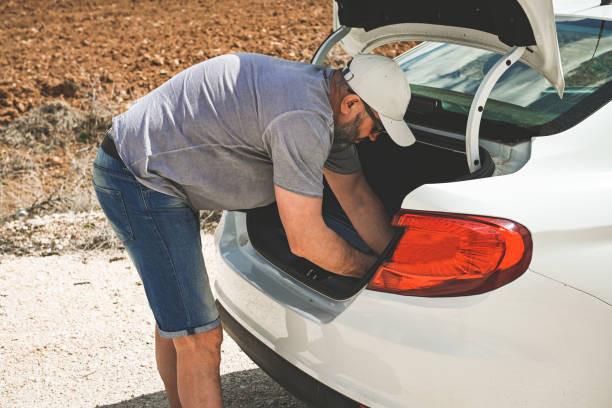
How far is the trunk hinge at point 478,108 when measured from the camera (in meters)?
1.86

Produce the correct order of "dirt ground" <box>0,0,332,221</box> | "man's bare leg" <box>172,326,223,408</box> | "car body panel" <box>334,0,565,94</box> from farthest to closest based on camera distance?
"dirt ground" <box>0,0,332,221</box>
"man's bare leg" <box>172,326,223,408</box>
"car body panel" <box>334,0,565,94</box>

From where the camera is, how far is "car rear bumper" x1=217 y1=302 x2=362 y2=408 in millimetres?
1833

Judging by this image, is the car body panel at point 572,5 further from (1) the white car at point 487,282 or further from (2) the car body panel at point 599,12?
(1) the white car at point 487,282

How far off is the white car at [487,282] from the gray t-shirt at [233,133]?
1.07 ft

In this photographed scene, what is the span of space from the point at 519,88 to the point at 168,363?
173 cm

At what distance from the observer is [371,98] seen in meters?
1.88

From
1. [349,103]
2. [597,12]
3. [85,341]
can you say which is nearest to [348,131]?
[349,103]

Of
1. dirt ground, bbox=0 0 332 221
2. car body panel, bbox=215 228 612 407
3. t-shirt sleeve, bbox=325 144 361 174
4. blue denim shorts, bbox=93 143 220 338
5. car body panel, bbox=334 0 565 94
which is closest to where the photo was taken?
car body panel, bbox=215 228 612 407

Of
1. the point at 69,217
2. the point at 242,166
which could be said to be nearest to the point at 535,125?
the point at 242,166

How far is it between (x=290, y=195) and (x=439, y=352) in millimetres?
598

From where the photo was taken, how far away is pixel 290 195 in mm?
1802

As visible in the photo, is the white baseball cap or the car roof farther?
the car roof

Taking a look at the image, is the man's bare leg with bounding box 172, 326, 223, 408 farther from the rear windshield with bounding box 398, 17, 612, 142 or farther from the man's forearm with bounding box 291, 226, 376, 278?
the rear windshield with bounding box 398, 17, 612, 142

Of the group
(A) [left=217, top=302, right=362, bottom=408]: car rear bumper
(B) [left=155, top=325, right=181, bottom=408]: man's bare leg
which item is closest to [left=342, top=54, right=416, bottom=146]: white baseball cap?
(A) [left=217, top=302, right=362, bottom=408]: car rear bumper
